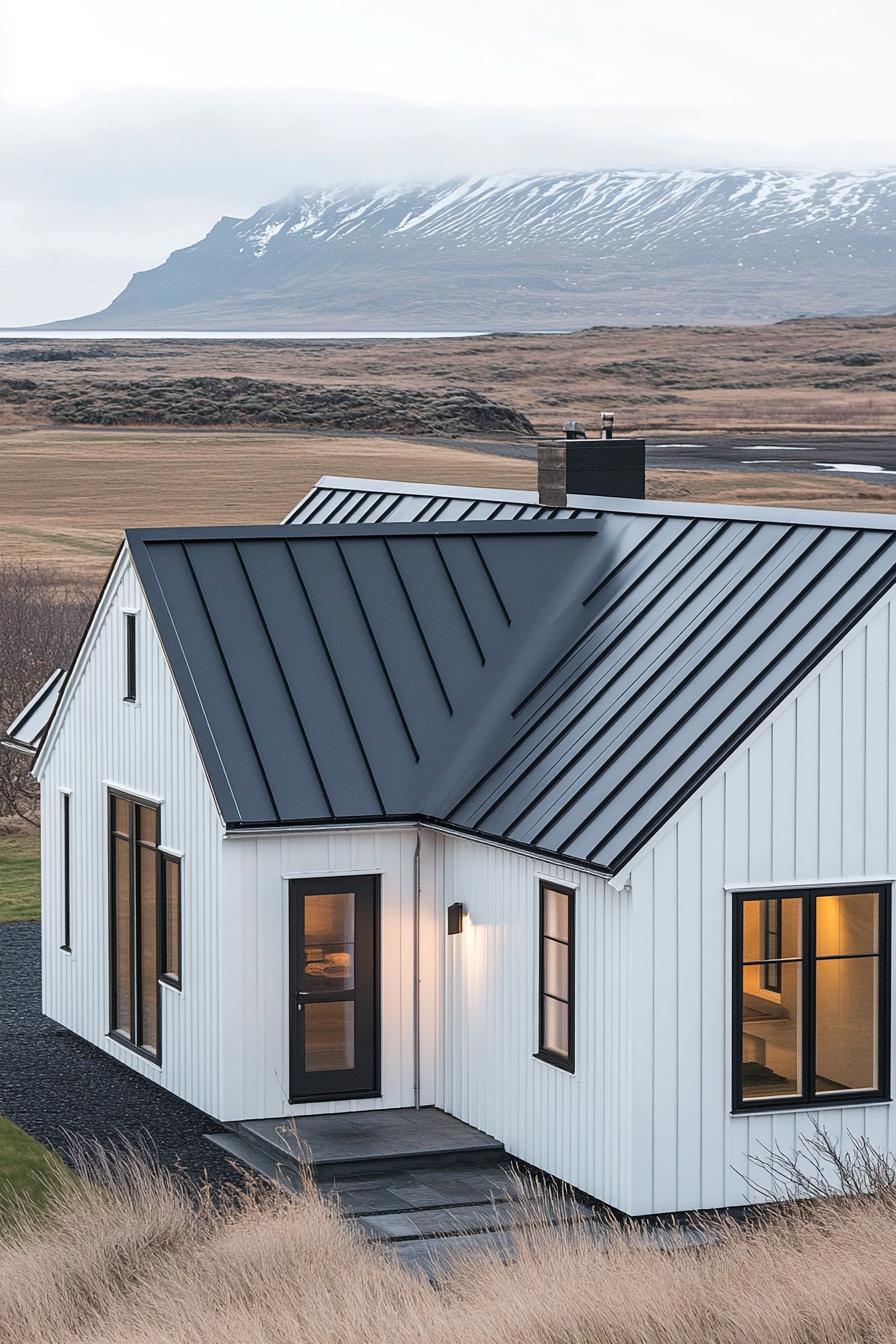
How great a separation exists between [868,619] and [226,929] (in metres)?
4.81

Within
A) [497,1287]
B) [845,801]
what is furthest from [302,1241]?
[845,801]

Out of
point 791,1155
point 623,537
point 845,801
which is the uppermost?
point 623,537

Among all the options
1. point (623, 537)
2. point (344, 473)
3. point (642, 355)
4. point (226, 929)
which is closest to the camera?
point (226, 929)

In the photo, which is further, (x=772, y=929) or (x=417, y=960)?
(x=417, y=960)

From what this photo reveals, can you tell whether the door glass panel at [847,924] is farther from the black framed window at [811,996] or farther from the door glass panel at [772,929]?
the door glass panel at [772,929]

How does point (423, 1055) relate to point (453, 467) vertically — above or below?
below

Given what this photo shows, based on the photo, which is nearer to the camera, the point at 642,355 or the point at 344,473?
the point at 344,473

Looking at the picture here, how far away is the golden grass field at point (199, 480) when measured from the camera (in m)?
61.1

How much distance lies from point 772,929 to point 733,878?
550mm

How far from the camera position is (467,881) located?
1388 centimetres

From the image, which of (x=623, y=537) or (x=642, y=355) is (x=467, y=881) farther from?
(x=642, y=355)

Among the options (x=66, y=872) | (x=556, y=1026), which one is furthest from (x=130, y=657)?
(x=556, y=1026)

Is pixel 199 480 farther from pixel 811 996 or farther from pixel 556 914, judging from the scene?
pixel 811 996

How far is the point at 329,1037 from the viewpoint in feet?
46.5
